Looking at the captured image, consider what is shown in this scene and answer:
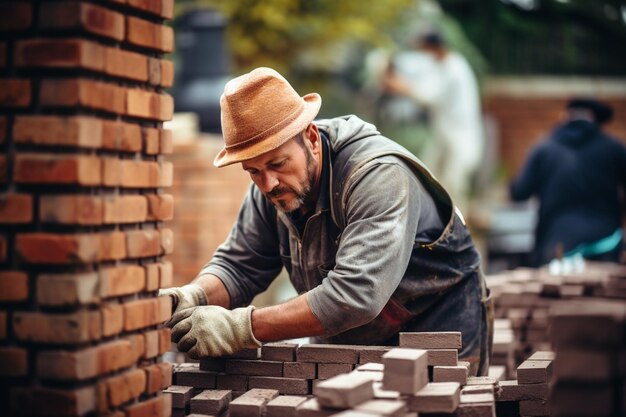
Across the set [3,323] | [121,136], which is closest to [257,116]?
[121,136]

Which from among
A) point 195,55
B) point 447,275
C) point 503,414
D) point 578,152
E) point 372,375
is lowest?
point 503,414

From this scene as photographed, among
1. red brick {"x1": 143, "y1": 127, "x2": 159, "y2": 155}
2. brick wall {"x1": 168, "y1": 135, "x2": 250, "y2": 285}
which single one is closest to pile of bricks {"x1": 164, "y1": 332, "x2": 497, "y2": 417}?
red brick {"x1": 143, "y1": 127, "x2": 159, "y2": 155}

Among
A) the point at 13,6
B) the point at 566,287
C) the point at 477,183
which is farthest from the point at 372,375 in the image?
the point at 477,183

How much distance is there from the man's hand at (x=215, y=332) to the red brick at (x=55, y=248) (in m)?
0.88

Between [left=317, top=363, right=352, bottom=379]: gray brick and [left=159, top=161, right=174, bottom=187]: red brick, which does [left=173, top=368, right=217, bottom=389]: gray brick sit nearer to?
[left=317, top=363, right=352, bottom=379]: gray brick

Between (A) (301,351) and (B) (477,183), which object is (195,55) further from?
(B) (477,183)

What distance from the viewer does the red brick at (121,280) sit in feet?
9.82

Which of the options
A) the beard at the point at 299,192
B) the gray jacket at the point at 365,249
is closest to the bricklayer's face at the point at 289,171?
the beard at the point at 299,192

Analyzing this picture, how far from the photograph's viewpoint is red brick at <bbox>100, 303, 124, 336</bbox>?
2.99 m

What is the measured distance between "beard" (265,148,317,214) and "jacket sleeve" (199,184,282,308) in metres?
0.40

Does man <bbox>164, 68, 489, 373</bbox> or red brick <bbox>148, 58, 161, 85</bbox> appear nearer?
red brick <bbox>148, 58, 161, 85</bbox>

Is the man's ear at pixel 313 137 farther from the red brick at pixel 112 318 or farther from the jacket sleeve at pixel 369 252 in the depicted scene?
the red brick at pixel 112 318

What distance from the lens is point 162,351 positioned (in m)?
3.42

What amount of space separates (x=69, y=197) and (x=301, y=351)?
4.31ft
